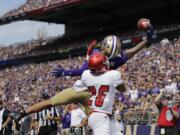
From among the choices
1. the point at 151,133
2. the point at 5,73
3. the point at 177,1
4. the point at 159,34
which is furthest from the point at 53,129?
the point at 5,73

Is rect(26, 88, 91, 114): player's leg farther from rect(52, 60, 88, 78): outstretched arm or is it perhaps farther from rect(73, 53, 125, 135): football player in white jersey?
rect(52, 60, 88, 78): outstretched arm

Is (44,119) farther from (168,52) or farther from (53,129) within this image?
(168,52)

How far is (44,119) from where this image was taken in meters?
13.4

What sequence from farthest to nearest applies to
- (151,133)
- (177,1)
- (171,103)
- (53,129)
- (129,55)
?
(177,1) < (151,133) < (53,129) < (171,103) < (129,55)

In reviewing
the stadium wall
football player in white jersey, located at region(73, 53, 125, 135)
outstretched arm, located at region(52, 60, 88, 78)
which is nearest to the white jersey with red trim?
football player in white jersey, located at region(73, 53, 125, 135)

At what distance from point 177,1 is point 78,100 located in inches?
930

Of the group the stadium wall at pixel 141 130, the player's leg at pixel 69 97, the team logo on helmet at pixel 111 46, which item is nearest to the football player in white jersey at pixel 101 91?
the player's leg at pixel 69 97

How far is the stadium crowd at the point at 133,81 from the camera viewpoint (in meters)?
15.0

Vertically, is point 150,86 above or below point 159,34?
below

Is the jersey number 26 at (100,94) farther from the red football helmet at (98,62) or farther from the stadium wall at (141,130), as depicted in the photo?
the stadium wall at (141,130)

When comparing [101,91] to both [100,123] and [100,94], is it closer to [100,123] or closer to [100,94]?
[100,94]

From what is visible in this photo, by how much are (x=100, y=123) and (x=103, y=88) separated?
433 mm

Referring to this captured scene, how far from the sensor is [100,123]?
277 inches

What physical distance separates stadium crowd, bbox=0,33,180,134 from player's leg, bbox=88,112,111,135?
4.27m
